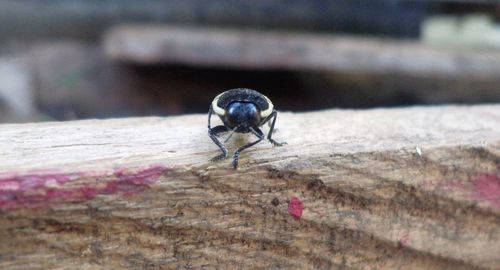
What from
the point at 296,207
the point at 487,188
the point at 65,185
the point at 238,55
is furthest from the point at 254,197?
the point at 238,55

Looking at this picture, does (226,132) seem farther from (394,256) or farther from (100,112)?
(100,112)

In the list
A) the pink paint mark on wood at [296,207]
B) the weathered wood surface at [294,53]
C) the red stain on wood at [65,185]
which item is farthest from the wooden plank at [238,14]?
the red stain on wood at [65,185]

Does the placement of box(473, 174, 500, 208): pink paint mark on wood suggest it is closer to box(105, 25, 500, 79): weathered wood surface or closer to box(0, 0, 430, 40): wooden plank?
box(105, 25, 500, 79): weathered wood surface

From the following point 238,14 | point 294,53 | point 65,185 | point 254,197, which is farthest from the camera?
point 238,14

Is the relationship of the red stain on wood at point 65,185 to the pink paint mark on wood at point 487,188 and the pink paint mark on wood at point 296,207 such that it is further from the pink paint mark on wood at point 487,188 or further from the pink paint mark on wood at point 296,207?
the pink paint mark on wood at point 487,188

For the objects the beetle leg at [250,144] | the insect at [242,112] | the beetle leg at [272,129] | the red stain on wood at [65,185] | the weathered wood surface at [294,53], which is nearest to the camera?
the red stain on wood at [65,185]

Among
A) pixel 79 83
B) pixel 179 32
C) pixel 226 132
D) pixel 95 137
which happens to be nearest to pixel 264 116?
pixel 226 132

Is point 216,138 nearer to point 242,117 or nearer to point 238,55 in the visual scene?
point 242,117
